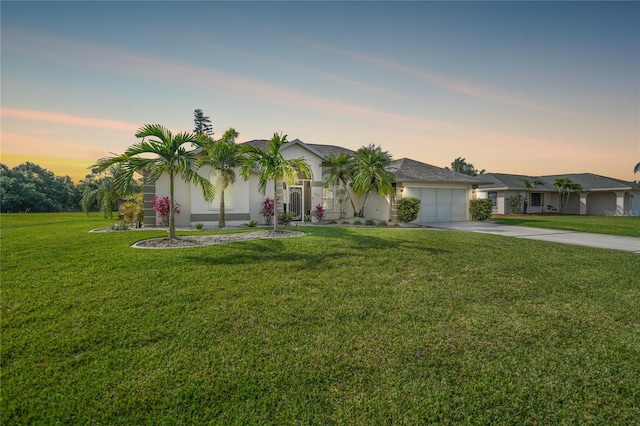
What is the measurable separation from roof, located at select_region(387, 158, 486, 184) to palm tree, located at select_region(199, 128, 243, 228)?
10246mm

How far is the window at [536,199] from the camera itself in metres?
34.6

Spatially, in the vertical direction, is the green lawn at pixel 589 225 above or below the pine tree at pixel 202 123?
below

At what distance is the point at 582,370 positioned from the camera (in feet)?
11.9

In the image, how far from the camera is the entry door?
18.4m

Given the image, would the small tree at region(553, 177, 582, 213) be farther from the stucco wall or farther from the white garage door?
the white garage door

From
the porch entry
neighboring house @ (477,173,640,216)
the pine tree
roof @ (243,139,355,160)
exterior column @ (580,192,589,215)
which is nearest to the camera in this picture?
the porch entry

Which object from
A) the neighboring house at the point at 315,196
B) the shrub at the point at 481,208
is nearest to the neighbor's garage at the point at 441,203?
the neighboring house at the point at 315,196

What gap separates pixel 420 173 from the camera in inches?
813

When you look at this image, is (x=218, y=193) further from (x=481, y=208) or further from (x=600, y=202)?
(x=600, y=202)

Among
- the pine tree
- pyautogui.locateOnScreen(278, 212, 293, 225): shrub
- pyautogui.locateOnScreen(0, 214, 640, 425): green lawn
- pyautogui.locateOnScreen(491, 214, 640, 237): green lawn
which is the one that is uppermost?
the pine tree

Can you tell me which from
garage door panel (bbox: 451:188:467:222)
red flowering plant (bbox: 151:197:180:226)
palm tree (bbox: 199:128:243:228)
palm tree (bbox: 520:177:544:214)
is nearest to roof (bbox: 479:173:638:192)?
palm tree (bbox: 520:177:544:214)

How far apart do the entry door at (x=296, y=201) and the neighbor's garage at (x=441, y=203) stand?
7150mm

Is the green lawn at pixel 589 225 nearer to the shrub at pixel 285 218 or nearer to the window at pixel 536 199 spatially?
the window at pixel 536 199

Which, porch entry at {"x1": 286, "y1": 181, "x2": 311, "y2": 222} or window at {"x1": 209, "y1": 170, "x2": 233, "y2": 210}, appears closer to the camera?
window at {"x1": 209, "y1": 170, "x2": 233, "y2": 210}
